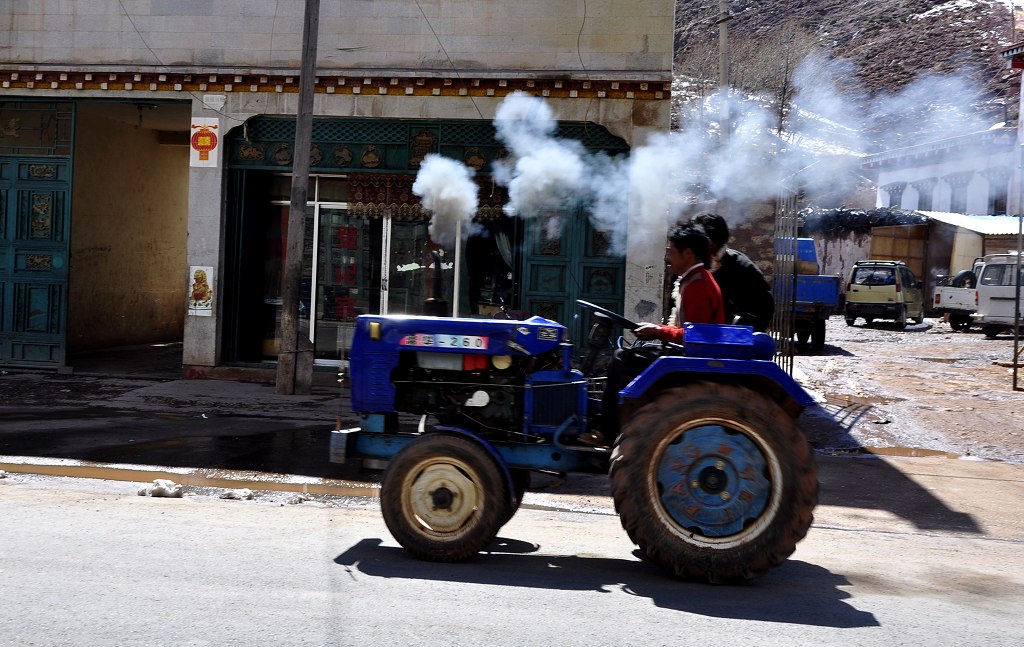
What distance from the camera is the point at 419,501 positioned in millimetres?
5254

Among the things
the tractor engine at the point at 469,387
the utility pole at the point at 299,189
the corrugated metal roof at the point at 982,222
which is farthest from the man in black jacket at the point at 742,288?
the corrugated metal roof at the point at 982,222

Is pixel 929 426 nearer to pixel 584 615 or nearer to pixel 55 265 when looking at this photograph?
pixel 584 615

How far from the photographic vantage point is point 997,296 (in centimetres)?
2438

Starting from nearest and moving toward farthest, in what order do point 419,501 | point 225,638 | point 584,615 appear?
point 225,638 → point 584,615 → point 419,501


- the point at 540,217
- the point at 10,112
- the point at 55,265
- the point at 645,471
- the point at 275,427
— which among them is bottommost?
the point at 275,427

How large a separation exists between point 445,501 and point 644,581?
1.16m

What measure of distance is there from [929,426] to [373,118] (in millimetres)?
8459

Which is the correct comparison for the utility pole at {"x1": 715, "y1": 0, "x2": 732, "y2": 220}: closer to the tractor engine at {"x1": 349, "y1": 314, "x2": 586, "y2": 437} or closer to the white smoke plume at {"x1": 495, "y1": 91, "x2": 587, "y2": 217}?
the white smoke plume at {"x1": 495, "y1": 91, "x2": 587, "y2": 217}

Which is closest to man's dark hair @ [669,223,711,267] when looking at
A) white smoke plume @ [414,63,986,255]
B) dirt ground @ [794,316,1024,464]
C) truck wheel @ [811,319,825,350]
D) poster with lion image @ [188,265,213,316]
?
dirt ground @ [794,316,1024,464]

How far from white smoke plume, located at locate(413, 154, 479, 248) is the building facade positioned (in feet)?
0.45

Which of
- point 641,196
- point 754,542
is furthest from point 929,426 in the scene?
point 754,542

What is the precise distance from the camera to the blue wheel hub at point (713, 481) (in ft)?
16.3

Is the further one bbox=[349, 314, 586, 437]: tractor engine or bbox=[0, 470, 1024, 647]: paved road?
bbox=[349, 314, 586, 437]: tractor engine

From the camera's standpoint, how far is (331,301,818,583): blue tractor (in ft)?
16.2
